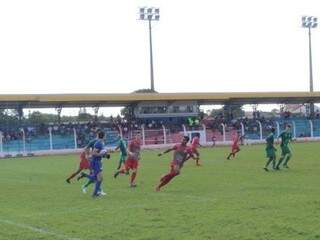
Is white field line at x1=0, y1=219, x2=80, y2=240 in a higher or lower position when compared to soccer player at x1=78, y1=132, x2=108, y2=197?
lower

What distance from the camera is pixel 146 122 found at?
67.2 meters

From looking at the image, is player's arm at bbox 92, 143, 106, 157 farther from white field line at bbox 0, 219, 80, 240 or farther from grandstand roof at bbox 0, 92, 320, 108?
grandstand roof at bbox 0, 92, 320, 108

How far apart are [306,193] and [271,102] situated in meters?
58.3

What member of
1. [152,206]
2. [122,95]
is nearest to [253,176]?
[152,206]

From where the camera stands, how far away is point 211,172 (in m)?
27.8

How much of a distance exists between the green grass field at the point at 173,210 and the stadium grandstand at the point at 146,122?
110 ft

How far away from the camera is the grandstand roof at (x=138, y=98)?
60188mm

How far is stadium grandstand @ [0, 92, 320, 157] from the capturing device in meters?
57.8

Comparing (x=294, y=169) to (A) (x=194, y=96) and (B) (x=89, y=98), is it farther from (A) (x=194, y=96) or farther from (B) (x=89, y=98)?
(A) (x=194, y=96)

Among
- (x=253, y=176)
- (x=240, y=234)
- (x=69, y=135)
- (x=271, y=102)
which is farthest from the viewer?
(x=271, y=102)

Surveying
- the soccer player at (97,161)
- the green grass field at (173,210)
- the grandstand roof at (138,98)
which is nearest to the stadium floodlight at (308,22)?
the grandstand roof at (138,98)

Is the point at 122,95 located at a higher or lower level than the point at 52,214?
higher

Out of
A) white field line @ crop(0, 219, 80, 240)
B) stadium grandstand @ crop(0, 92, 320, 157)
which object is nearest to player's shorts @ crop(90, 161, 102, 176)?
white field line @ crop(0, 219, 80, 240)

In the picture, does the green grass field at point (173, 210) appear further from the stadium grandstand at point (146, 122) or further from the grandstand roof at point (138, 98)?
the grandstand roof at point (138, 98)
